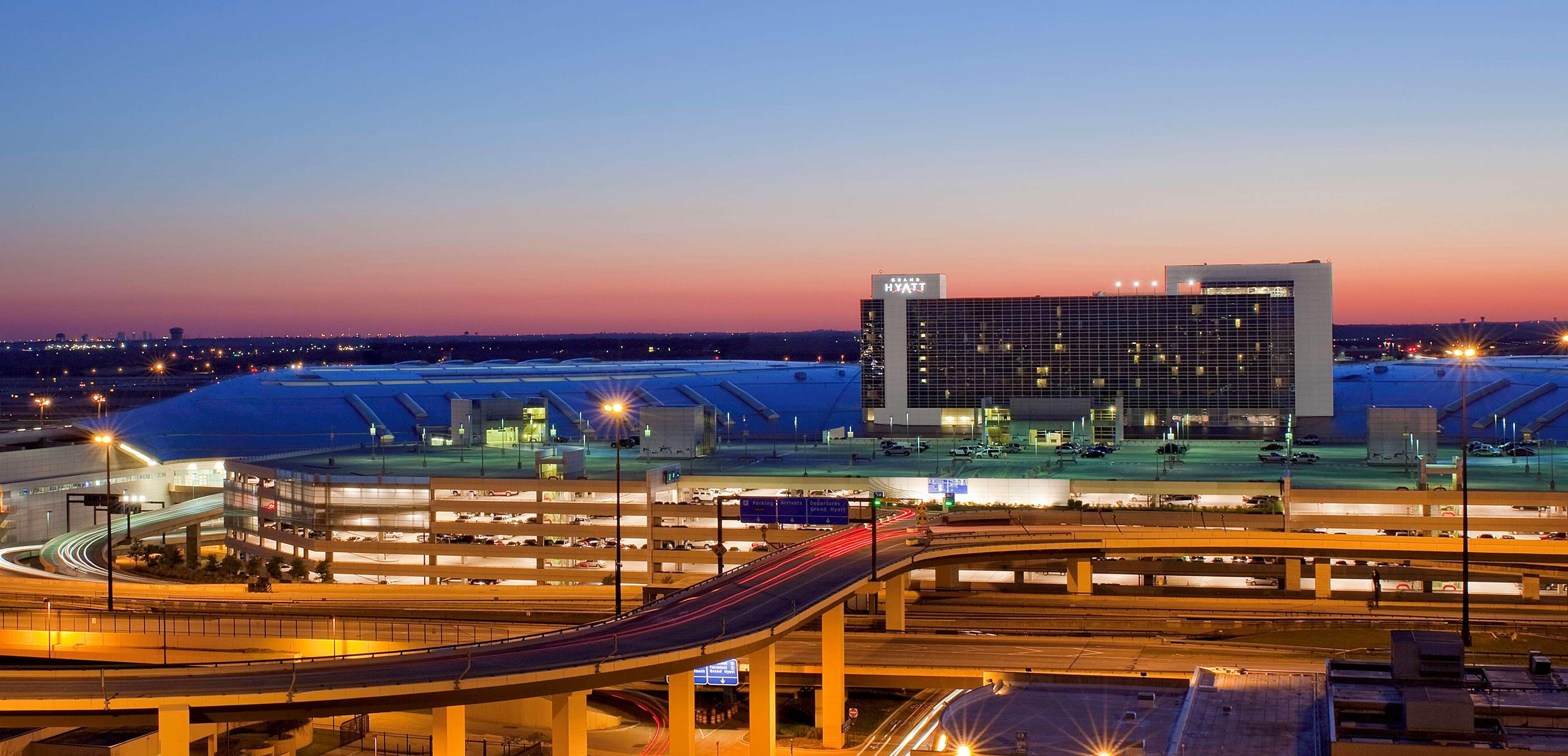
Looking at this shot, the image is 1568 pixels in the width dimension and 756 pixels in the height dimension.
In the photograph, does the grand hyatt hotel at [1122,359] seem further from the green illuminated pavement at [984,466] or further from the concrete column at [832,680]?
the concrete column at [832,680]

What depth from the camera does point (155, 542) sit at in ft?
363

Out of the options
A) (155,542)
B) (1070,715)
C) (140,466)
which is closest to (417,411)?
(140,466)

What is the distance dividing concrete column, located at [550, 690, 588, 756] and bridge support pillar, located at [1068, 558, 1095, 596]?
42647mm

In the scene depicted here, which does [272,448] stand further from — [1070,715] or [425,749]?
[1070,715]

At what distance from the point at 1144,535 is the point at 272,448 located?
97836 millimetres

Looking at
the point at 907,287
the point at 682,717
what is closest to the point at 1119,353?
the point at 907,287

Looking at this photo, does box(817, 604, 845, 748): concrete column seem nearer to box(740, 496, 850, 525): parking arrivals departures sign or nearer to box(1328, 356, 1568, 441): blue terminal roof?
box(740, 496, 850, 525): parking arrivals departures sign

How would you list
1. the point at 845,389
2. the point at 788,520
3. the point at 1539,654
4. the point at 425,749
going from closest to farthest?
the point at 1539,654 < the point at 425,749 < the point at 788,520 < the point at 845,389

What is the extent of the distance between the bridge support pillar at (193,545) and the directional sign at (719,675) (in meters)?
47.5

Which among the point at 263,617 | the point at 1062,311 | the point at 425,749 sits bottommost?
the point at 425,749

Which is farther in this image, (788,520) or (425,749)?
(788,520)

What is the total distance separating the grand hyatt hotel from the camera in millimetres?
133000

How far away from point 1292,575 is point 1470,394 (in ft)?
291

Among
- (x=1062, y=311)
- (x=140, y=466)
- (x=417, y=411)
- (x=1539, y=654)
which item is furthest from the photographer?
(x=417, y=411)
